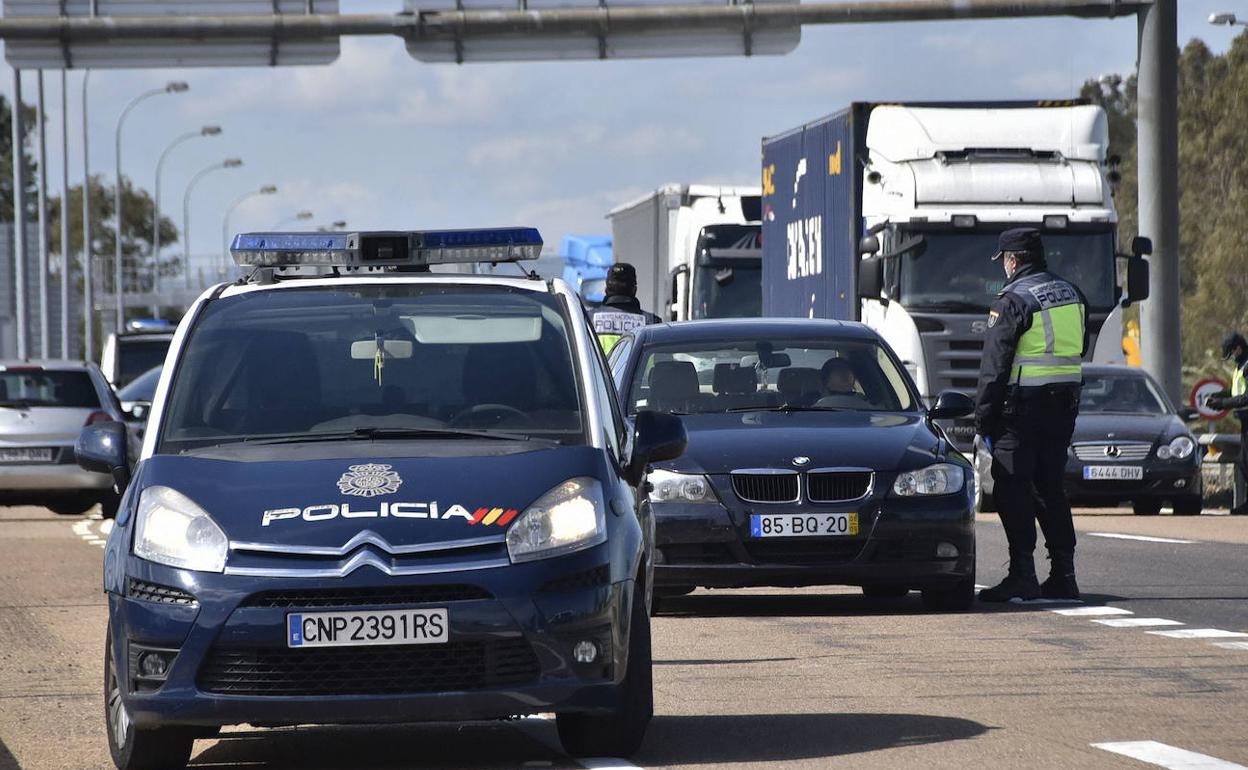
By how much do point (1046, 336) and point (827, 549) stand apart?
1.86m

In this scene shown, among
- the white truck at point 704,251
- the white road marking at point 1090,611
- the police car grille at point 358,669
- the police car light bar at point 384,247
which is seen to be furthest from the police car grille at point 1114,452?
the police car grille at point 358,669

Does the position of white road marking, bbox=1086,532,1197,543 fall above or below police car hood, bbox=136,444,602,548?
below

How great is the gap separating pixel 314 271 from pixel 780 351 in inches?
187

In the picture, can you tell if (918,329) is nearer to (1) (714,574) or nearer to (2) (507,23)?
(2) (507,23)

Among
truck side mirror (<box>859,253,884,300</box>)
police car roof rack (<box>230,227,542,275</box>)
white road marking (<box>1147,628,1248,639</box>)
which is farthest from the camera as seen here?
truck side mirror (<box>859,253,884,300</box>)

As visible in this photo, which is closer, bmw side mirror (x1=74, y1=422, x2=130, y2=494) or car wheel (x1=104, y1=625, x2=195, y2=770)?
car wheel (x1=104, y1=625, x2=195, y2=770)

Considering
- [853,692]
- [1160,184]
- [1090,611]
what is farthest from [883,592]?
[1160,184]

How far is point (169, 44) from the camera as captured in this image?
2880 centimetres

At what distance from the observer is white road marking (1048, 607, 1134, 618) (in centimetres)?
1312

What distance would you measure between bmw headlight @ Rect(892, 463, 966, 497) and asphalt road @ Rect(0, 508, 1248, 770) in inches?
26.0

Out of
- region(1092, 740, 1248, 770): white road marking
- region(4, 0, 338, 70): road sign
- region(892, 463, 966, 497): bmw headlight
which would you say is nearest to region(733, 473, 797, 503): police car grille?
region(892, 463, 966, 497): bmw headlight

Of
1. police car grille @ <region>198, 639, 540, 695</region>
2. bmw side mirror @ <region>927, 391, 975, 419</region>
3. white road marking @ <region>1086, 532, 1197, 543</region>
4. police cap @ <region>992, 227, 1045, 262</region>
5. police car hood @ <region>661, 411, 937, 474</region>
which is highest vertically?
police cap @ <region>992, 227, 1045, 262</region>

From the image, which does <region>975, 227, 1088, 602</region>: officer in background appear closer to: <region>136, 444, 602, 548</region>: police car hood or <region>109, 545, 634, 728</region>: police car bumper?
<region>136, 444, 602, 548</region>: police car hood

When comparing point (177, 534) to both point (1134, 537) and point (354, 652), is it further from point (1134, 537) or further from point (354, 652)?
point (1134, 537)
